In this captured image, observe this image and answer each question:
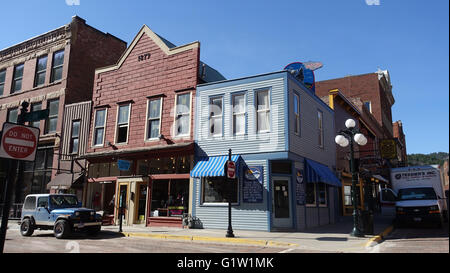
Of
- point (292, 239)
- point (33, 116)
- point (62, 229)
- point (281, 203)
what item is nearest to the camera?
point (33, 116)

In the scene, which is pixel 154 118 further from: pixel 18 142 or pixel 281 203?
pixel 18 142

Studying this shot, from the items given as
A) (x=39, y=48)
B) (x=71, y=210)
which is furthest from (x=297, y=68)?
(x=39, y=48)

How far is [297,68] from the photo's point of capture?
851 inches

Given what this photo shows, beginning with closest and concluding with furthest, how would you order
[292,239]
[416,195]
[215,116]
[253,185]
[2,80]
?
[292,239]
[253,185]
[215,116]
[416,195]
[2,80]

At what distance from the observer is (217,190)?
1683cm

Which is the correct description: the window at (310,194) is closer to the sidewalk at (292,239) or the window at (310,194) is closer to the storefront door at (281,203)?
the storefront door at (281,203)

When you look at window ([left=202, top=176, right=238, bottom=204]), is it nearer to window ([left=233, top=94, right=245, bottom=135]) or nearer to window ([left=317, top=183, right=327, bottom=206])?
window ([left=233, top=94, right=245, bottom=135])

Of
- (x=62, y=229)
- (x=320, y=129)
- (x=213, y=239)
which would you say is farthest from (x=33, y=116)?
(x=320, y=129)

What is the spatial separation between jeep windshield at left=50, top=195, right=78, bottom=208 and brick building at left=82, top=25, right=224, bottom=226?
11.9 ft

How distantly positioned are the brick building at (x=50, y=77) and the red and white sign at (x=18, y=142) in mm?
19468

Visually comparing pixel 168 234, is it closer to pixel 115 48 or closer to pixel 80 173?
pixel 80 173

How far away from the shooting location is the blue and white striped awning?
627 inches

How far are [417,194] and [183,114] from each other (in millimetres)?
14445
